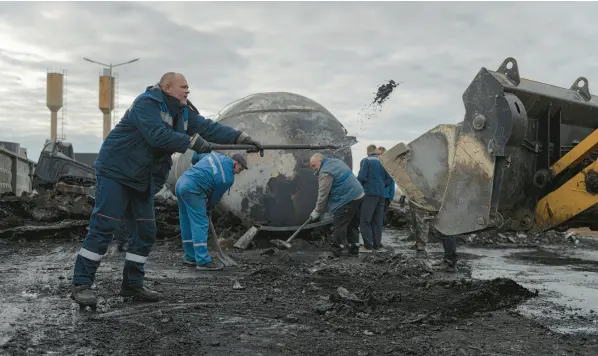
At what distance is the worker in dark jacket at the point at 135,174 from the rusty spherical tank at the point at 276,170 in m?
4.25

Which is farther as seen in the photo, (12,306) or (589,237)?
(589,237)

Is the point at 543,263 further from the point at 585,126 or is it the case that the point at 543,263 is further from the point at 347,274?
the point at 585,126

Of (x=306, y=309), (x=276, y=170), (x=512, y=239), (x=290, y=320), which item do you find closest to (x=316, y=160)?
(x=276, y=170)

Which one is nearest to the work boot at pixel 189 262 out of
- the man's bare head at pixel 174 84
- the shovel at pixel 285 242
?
the shovel at pixel 285 242

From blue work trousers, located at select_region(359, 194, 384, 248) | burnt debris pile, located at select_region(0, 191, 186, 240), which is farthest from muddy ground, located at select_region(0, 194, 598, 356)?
burnt debris pile, located at select_region(0, 191, 186, 240)

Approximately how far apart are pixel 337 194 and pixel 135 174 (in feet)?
13.5

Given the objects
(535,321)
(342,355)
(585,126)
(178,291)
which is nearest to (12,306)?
(178,291)

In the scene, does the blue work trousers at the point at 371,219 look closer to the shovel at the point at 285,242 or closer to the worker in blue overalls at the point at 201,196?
the shovel at the point at 285,242

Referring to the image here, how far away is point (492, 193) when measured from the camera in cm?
371

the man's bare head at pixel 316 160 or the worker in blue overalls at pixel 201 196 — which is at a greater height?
the man's bare head at pixel 316 160

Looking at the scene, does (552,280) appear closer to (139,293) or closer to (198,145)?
(198,145)

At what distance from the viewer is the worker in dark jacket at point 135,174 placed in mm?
4273

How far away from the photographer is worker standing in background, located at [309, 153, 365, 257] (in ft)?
26.2

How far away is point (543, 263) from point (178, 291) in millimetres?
4856
